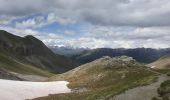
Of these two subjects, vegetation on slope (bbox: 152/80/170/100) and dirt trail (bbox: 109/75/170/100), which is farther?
dirt trail (bbox: 109/75/170/100)

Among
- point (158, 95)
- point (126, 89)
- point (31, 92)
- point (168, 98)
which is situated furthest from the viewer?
point (31, 92)

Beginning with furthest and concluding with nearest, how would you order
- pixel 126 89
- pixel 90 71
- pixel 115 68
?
pixel 90 71 < pixel 115 68 < pixel 126 89

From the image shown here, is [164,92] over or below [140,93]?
over

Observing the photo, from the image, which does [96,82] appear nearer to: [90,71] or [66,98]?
[90,71]

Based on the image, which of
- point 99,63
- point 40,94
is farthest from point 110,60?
point 40,94

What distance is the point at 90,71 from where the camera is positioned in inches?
4609

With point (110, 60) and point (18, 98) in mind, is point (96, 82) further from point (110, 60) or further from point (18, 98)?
point (18, 98)

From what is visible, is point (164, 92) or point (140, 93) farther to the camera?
point (140, 93)

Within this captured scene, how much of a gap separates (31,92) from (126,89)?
21.4 metres

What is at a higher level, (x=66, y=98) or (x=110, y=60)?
(x=110, y=60)

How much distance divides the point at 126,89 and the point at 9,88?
22234 mm

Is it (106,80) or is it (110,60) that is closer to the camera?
(106,80)

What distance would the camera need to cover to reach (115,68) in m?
106

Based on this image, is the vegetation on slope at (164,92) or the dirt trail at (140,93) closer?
the vegetation on slope at (164,92)
